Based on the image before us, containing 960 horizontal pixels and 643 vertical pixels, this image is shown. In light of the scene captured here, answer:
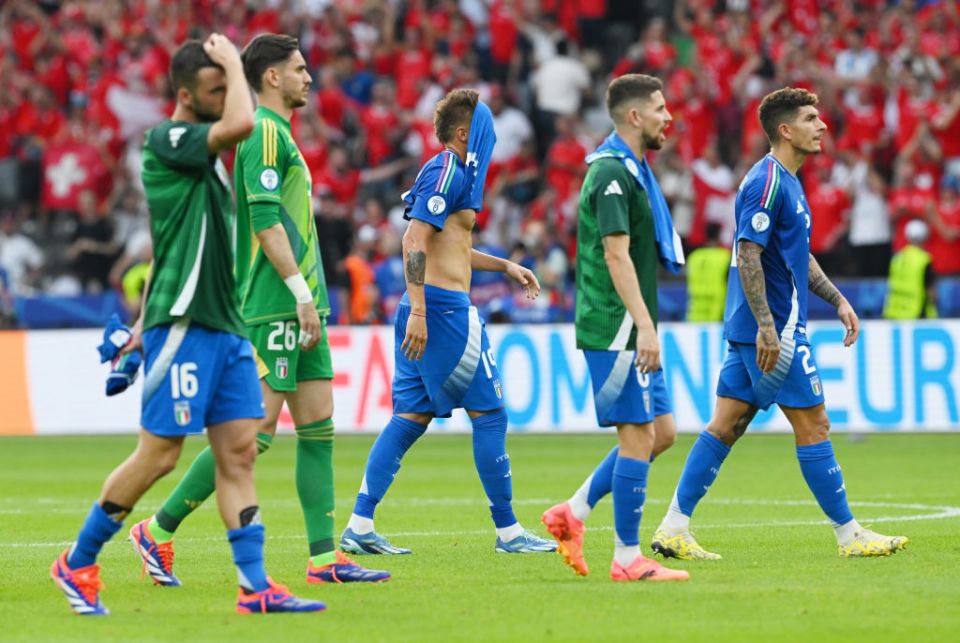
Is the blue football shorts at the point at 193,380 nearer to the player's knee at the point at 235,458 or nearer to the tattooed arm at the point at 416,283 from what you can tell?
the player's knee at the point at 235,458

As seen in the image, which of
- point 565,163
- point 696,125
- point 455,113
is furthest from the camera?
point 565,163

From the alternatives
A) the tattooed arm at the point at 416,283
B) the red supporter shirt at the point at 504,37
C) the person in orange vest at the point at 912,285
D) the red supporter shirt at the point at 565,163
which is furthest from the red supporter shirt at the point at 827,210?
the tattooed arm at the point at 416,283

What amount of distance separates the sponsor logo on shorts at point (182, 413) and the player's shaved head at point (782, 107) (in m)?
4.01

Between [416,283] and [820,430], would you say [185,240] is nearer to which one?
[416,283]

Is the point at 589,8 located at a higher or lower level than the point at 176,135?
higher

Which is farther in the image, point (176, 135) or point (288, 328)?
point (288, 328)

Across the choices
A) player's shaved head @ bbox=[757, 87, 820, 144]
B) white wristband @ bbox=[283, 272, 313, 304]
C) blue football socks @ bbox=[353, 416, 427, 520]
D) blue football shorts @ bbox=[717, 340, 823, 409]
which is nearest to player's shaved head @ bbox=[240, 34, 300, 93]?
white wristband @ bbox=[283, 272, 313, 304]

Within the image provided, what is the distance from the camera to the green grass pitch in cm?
696

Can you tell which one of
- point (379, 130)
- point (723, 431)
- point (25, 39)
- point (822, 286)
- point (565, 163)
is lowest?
point (723, 431)

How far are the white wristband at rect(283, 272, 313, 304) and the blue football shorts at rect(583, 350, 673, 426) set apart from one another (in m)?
1.42

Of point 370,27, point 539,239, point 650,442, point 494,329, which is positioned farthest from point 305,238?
point 370,27

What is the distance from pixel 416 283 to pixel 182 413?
255 cm

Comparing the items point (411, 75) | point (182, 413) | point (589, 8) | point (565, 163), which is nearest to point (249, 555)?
point (182, 413)

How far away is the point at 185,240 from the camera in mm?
7336
